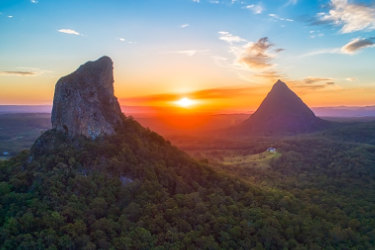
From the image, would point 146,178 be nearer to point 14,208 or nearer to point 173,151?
point 173,151

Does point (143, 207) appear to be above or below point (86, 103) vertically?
below

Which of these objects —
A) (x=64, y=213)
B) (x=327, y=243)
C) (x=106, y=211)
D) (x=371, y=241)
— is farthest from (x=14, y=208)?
(x=371, y=241)

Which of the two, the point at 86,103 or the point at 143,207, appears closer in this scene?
the point at 143,207

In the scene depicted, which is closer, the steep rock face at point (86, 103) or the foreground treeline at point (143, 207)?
the foreground treeline at point (143, 207)

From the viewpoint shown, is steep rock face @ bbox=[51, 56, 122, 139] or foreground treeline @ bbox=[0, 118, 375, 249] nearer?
foreground treeline @ bbox=[0, 118, 375, 249]

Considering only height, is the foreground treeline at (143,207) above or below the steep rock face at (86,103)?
below
